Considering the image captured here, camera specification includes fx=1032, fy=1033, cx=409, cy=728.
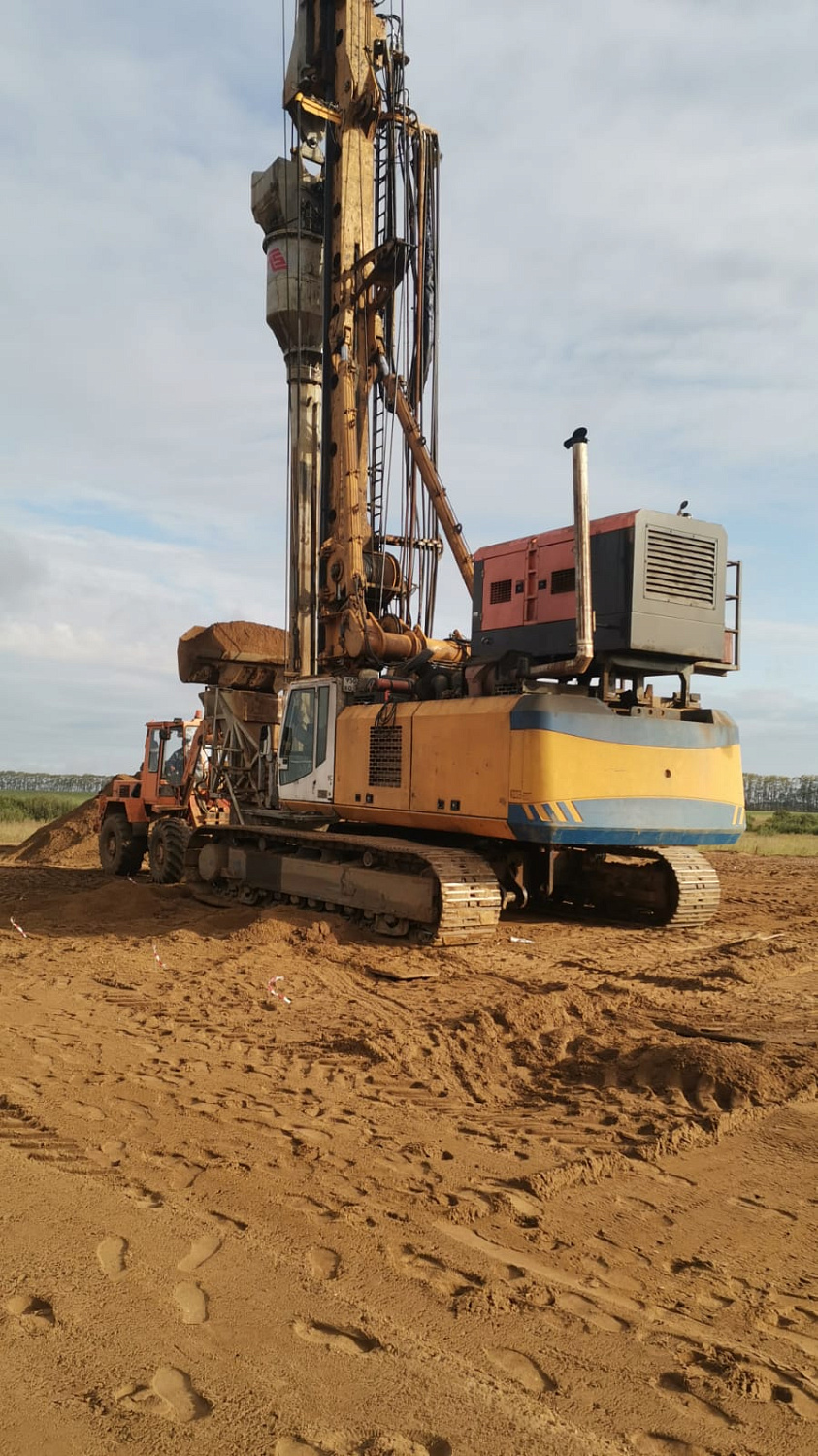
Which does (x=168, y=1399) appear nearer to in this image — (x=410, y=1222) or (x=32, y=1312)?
(x=32, y=1312)

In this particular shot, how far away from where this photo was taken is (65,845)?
23750mm

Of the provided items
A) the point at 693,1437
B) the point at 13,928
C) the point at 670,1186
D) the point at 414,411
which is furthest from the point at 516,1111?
the point at 414,411

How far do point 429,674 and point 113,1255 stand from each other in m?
8.43

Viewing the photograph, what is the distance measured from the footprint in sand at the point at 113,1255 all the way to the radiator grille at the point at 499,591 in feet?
25.9

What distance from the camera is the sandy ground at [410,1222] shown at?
2.69m

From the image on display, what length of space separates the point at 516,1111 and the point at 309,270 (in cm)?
1652

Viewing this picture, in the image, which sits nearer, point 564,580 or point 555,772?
point 555,772

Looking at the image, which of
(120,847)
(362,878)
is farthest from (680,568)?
(120,847)

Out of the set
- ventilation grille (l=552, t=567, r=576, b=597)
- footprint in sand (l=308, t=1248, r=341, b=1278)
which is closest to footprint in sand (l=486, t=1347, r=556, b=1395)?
footprint in sand (l=308, t=1248, r=341, b=1278)

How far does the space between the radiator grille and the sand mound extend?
14.4 meters

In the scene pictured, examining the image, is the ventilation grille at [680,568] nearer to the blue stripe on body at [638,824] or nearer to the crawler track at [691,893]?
the blue stripe on body at [638,824]

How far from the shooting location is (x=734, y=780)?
35.4 ft

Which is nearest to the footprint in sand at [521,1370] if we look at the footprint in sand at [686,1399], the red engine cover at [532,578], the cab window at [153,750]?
the footprint in sand at [686,1399]

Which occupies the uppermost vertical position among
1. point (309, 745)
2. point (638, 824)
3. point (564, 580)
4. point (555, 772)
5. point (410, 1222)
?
point (564, 580)
